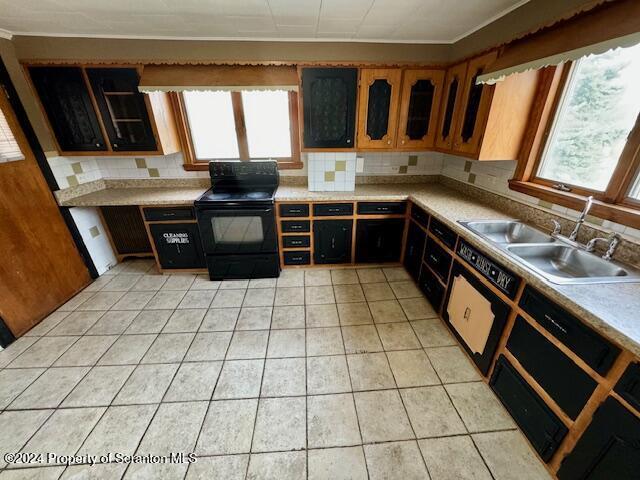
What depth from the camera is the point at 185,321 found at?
2295 mm

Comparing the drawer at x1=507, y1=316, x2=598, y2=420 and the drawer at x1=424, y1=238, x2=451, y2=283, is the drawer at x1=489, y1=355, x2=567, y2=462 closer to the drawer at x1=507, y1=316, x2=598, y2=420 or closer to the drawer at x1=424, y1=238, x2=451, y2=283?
the drawer at x1=507, y1=316, x2=598, y2=420

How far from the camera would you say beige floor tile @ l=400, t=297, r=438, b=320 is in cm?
232

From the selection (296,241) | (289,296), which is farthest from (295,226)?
(289,296)

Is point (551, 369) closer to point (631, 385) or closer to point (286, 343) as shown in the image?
point (631, 385)

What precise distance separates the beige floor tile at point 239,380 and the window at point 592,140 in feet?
7.62

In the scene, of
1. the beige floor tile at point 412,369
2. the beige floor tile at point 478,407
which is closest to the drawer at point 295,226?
the beige floor tile at point 412,369

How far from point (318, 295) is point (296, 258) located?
0.58 m

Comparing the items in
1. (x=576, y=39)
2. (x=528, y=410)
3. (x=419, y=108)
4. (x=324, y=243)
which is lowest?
(x=528, y=410)

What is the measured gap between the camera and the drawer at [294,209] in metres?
2.72

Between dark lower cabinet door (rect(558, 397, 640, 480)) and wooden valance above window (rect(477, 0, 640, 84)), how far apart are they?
4.95ft

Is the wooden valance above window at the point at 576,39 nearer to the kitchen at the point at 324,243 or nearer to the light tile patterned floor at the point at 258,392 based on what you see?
the kitchen at the point at 324,243

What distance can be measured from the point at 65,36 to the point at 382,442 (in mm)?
3990

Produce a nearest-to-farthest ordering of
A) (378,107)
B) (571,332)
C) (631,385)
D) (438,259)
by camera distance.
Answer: (631,385)
(571,332)
(438,259)
(378,107)

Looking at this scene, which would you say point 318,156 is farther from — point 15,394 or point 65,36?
point 15,394
